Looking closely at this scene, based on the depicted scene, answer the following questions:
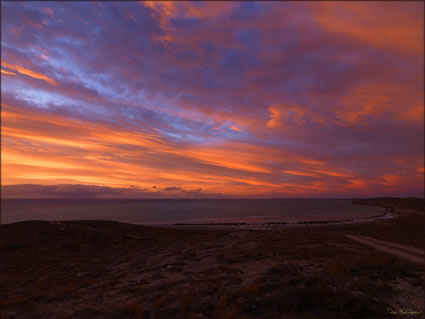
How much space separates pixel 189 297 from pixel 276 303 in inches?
151

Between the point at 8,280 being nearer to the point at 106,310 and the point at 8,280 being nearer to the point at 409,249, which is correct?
the point at 106,310

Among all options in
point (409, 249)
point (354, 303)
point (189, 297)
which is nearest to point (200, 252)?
point (189, 297)

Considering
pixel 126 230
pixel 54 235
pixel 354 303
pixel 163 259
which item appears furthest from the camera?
pixel 126 230

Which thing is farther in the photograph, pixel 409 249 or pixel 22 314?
pixel 409 249

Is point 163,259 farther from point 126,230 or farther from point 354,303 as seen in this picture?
point 126,230

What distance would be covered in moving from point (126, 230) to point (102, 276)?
900 inches

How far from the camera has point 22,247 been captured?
26.2m

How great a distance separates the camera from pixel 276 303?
30.7 ft

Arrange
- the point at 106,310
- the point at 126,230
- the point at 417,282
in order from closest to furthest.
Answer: the point at 106,310 → the point at 417,282 → the point at 126,230

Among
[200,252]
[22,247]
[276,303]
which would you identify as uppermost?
[276,303]

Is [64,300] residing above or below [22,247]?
above

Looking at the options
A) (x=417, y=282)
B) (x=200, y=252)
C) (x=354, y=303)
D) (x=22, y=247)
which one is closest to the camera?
(x=354, y=303)

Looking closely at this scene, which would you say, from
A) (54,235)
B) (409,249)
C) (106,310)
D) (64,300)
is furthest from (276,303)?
(54,235)

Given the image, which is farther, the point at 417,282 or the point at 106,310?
the point at 417,282
